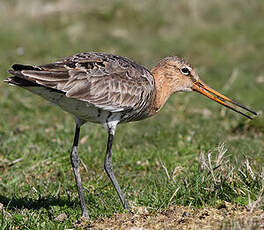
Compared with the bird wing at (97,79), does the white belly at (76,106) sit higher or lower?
lower

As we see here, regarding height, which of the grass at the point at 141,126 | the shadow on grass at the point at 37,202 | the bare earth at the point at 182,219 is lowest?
the shadow on grass at the point at 37,202

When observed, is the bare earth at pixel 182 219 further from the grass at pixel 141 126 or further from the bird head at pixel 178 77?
the bird head at pixel 178 77

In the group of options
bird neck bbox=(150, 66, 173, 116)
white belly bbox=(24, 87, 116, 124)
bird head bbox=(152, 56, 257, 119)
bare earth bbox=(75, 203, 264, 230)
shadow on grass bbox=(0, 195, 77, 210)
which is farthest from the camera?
bird head bbox=(152, 56, 257, 119)

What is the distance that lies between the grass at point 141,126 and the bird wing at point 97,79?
3.22 feet

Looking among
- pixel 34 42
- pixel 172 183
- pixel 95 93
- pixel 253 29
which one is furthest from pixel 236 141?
pixel 253 29

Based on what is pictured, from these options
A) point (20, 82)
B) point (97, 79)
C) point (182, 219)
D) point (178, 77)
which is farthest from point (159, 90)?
point (182, 219)

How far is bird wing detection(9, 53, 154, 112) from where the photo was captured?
479cm

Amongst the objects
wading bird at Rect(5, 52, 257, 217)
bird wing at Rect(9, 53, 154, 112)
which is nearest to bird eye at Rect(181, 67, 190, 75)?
wading bird at Rect(5, 52, 257, 217)

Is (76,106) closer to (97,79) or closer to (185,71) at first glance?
(97,79)

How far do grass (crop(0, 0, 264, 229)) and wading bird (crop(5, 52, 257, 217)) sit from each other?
0.57 metres

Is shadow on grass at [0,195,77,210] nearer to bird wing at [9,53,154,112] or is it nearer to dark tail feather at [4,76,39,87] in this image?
bird wing at [9,53,154,112]

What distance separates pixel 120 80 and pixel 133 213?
4.66 feet

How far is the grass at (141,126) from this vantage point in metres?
4.94

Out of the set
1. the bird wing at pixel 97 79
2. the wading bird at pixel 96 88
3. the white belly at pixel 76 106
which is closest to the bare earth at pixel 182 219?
the wading bird at pixel 96 88
